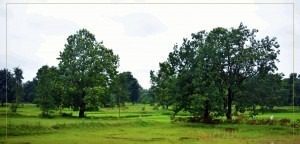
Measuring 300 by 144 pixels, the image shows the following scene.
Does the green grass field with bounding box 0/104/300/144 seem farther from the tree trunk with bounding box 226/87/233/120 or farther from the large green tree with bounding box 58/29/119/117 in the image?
the large green tree with bounding box 58/29/119/117

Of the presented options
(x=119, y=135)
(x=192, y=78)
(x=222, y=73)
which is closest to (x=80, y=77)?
(x=192, y=78)

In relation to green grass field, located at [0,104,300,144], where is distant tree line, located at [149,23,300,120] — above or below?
above

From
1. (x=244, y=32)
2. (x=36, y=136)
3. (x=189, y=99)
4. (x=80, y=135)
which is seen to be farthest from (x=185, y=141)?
(x=244, y=32)

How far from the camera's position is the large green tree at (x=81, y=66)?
61.9 metres

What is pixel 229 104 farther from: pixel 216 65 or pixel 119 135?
pixel 119 135

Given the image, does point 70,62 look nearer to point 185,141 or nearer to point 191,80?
point 191,80

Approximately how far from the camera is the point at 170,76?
5734 centimetres

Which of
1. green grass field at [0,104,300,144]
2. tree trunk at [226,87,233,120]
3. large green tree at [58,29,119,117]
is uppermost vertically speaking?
large green tree at [58,29,119,117]

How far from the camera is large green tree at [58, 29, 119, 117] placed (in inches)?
2436

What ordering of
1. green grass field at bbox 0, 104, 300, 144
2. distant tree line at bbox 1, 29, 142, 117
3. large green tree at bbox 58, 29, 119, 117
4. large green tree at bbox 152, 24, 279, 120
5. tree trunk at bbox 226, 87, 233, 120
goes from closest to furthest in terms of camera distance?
1. green grass field at bbox 0, 104, 300, 144
2. large green tree at bbox 152, 24, 279, 120
3. tree trunk at bbox 226, 87, 233, 120
4. distant tree line at bbox 1, 29, 142, 117
5. large green tree at bbox 58, 29, 119, 117

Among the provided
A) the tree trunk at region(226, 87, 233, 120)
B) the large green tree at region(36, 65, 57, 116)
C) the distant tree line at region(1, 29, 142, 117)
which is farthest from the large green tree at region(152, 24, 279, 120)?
the large green tree at region(36, 65, 57, 116)

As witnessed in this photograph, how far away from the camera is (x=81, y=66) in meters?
62.5

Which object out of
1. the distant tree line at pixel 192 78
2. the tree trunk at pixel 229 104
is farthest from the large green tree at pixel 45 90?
the tree trunk at pixel 229 104

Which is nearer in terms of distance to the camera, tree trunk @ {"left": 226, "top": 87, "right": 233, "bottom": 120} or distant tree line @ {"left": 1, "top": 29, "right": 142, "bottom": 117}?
tree trunk @ {"left": 226, "top": 87, "right": 233, "bottom": 120}
